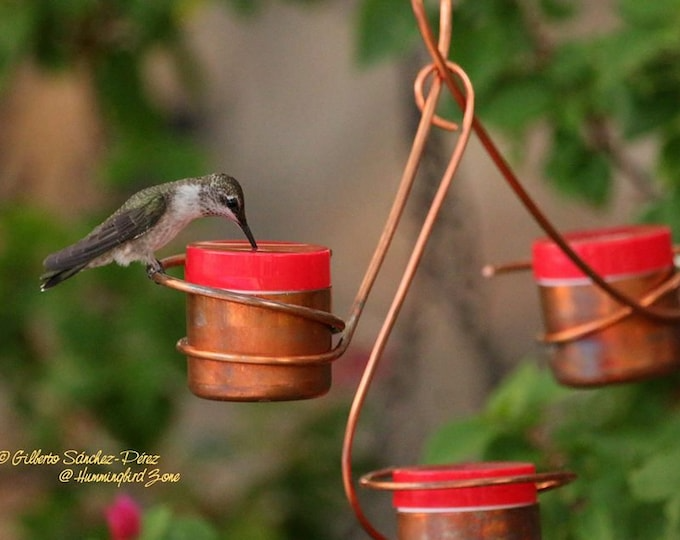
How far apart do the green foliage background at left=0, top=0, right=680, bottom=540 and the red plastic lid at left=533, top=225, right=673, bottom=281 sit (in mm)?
217

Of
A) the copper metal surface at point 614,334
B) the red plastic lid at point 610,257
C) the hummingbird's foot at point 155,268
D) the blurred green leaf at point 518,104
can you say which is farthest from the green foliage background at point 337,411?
the hummingbird's foot at point 155,268

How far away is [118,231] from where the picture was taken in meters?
0.97

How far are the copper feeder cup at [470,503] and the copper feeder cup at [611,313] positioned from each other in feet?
1.15

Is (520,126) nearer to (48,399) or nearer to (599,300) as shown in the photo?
(599,300)

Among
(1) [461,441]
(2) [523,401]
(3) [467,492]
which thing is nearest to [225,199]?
(3) [467,492]

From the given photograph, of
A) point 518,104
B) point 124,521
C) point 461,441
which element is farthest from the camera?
point 518,104

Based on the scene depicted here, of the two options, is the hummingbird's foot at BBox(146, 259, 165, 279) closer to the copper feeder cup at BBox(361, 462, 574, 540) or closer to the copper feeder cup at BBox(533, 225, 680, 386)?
the copper feeder cup at BBox(361, 462, 574, 540)

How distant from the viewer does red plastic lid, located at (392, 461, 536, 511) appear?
995mm

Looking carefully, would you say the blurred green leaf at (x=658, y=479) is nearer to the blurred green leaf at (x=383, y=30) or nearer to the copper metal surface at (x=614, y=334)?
the copper metal surface at (x=614, y=334)

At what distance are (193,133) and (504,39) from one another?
8.96 ft

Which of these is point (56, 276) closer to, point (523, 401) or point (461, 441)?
point (461, 441)

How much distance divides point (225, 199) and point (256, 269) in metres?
0.06

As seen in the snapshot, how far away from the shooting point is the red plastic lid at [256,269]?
3.13 feet

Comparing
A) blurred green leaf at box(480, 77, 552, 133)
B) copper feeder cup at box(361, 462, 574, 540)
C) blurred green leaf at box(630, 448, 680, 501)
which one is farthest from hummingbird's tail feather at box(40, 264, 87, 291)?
blurred green leaf at box(480, 77, 552, 133)
